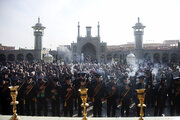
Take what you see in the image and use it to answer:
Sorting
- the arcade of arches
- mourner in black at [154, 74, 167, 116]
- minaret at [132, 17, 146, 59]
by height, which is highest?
minaret at [132, 17, 146, 59]

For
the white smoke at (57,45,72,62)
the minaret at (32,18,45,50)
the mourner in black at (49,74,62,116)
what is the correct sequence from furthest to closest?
the white smoke at (57,45,72,62) → the minaret at (32,18,45,50) → the mourner in black at (49,74,62,116)

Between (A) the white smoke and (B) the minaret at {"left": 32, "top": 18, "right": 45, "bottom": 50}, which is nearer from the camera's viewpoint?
(B) the minaret at {"left": 32, "top": 18, "right": 45, "bottom": 50}

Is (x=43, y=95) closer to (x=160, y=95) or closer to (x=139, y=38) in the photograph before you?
(x=160, y=95)

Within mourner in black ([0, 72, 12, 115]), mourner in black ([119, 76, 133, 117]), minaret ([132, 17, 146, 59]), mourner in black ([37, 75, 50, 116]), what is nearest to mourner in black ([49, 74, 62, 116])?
mourner in black ([37, 75, 50, 116])

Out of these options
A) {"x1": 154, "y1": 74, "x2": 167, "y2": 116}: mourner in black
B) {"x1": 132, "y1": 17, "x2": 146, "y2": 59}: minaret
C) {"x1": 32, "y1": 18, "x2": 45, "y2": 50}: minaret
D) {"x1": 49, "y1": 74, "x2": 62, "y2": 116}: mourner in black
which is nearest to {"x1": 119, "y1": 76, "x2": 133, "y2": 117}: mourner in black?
{"x1": 154, "y1": 74, "x2": 167, "y2": 116}: mourner in black

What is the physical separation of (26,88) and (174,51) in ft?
128

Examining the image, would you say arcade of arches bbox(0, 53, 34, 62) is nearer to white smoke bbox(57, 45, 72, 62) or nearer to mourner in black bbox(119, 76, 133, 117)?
white smoke bbox(57, 45, 72, 62)

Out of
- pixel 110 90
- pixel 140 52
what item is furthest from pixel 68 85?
pixel 140 52

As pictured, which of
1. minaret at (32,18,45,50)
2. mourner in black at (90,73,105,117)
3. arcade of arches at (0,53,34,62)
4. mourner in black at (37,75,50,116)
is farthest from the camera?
arcade of arches at (0,53,34,62)

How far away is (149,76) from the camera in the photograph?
9969mm

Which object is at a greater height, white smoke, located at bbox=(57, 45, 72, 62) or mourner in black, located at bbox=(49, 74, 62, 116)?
white smoke, located at bbox=(57, 45, 72, 62)

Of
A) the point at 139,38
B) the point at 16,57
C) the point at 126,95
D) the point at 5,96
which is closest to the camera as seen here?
the point at 5,96

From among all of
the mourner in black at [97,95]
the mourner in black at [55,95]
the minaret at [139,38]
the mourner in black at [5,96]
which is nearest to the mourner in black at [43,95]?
the mourner in black at [55,95]

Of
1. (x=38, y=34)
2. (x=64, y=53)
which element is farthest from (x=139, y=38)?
(x=38, y=34)
